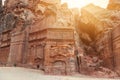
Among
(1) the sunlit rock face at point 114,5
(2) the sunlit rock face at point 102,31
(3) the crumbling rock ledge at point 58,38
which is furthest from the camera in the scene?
(1) the sunlit rock face at point 114,5

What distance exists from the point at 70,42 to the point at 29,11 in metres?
15.7

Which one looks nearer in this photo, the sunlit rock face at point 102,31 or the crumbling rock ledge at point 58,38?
the crumbling rock ledge at point 58,38

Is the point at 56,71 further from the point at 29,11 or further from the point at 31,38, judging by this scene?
the point at 29,11

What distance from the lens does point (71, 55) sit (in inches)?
1026

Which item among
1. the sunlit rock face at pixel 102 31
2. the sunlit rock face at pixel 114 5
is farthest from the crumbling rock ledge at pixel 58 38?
the sunlit rock face at pixel 114 5

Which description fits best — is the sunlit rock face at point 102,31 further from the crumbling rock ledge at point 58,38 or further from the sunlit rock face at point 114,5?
the sunlit rock face at point 114,5

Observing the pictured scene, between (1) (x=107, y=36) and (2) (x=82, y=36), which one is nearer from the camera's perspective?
(1) (x=107, y=36)

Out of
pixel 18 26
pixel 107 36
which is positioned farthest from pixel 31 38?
pixel 107 36

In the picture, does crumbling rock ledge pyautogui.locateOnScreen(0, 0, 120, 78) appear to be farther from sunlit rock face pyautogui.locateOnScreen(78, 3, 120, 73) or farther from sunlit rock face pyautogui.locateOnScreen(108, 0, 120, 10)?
sunlit rock face pyautogui.locateOnScreen(108, 0, 120, 10)

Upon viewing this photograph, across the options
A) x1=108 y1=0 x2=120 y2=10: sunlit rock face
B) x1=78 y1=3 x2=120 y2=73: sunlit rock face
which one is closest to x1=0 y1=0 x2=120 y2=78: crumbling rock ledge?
x1=78 y1=3 x2=120 y2=73: sunlit rock face

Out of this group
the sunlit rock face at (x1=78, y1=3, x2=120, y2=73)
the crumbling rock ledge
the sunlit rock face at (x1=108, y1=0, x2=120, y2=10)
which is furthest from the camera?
the sunlit rock face at (x1=108, y1=0, x2=120, y2=10)

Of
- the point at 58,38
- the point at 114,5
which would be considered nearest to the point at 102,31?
the point at 114,5

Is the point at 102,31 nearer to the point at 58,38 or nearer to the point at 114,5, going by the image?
the point at 114,5

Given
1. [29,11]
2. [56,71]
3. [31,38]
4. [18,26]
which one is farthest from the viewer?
[29,11]
